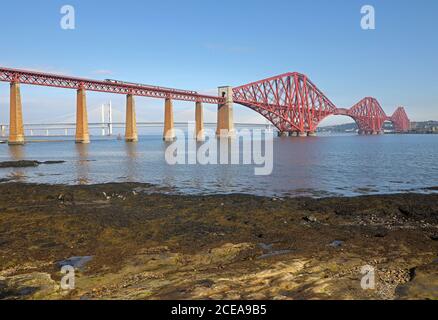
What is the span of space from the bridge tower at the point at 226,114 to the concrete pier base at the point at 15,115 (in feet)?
231

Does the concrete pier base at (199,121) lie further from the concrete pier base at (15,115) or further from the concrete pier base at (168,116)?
the concrete pier base at (15,115)

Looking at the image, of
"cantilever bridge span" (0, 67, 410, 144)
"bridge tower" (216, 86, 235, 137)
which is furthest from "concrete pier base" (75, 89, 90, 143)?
"bridge tower" (216, 86, 235, 137)

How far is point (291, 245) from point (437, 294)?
3537 mm

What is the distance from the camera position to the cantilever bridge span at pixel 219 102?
69.1 meters

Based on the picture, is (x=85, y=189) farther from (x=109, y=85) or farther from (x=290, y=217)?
(x=109, y=85)

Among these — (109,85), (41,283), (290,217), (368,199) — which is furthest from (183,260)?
(109,85)

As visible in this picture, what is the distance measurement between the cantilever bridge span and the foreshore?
62.5m

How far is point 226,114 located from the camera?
127000 mm

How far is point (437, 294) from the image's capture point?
17.4 feet

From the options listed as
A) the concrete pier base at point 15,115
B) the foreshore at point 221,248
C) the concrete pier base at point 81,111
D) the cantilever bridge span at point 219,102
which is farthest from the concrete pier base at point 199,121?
the foreshore at point 221,248

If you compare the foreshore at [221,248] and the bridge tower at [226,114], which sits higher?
the bridge tower at [226,114]

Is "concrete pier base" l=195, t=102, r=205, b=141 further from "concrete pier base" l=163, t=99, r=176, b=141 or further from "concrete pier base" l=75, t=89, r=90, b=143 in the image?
"concrete pier base" l=75, t=89, r=90, b=143

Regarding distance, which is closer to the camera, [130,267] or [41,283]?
[41,283]
